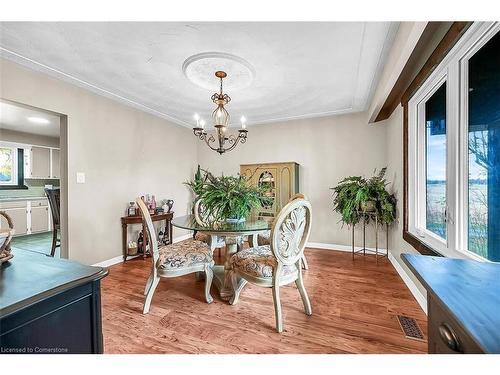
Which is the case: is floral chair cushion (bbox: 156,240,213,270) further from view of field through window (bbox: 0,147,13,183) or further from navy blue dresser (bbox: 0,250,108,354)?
view of field through window (bbox: 0,147,13,183)

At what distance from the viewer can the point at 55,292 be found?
73 cm

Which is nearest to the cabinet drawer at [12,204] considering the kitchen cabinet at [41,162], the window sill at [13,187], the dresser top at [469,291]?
the window sill at [13,187]

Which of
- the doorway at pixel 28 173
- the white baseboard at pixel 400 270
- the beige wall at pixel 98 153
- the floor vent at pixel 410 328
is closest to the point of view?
the floor vent at pixel 410 328

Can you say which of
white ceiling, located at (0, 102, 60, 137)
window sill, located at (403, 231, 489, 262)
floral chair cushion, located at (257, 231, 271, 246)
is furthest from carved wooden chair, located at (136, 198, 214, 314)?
white ceiling, located at (0, 102, 60, 137)

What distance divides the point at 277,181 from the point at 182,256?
2179 millimetres

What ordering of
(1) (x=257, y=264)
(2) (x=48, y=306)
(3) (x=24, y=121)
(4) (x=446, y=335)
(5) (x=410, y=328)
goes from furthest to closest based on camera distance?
(3) (x=24, y=121), (1) (x=257, y=264), (5) (x=410, y=328), (2) (x=48, y=306), (4) (x=446, y=335)

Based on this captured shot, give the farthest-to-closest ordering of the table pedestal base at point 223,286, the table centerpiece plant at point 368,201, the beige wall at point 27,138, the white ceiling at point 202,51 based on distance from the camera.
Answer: the beige wall at point 27,138, the table centerpiece plant at point 368,201, the table pedestal base at point 223,286, the white ceiling at point 202,51

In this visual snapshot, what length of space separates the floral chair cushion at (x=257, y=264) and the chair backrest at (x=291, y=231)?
10 cm

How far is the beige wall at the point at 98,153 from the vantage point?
2.42 m

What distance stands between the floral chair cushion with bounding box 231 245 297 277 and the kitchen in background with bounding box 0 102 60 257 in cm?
432

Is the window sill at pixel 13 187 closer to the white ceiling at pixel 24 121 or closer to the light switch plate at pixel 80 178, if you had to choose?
the white ceiling at pixel 24 121

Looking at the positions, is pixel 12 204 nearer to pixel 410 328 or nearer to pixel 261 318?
pixel 261 318

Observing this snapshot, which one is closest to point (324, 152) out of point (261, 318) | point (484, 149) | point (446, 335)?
point (484, 149)

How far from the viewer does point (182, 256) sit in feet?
6.52
